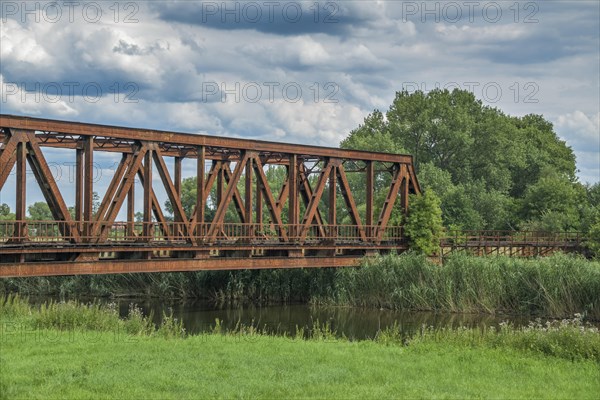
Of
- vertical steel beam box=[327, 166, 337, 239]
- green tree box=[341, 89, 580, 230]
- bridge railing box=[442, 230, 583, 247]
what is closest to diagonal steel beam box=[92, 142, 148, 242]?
vertical steel beam box=[327, 166, 337, 239]

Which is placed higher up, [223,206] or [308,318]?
[223,206]

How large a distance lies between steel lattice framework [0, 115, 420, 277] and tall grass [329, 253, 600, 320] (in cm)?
184

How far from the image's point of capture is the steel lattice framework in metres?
28.3

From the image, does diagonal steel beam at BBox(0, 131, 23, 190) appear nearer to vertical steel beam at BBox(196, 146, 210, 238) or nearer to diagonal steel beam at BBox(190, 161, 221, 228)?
vertical steel beam at BBox(196, 146, 210, 238)

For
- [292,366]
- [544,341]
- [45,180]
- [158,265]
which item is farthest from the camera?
[158,265]

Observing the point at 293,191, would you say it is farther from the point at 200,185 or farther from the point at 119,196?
the point at 119,196

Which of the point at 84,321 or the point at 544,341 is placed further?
the point at 84,321

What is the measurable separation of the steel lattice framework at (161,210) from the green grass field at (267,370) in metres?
8.06

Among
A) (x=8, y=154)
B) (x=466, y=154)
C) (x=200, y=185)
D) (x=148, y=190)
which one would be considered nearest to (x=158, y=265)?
(x=148, y=190)

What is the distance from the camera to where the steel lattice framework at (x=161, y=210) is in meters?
28.3

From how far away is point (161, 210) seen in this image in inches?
1310

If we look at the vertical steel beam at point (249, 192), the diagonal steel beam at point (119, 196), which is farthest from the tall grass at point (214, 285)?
the diagonal steel beam at point (119, 196)

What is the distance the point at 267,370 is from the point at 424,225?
100ft

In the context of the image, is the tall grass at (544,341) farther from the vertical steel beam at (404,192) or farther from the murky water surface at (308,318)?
the vertical steel beam at (404,192)
